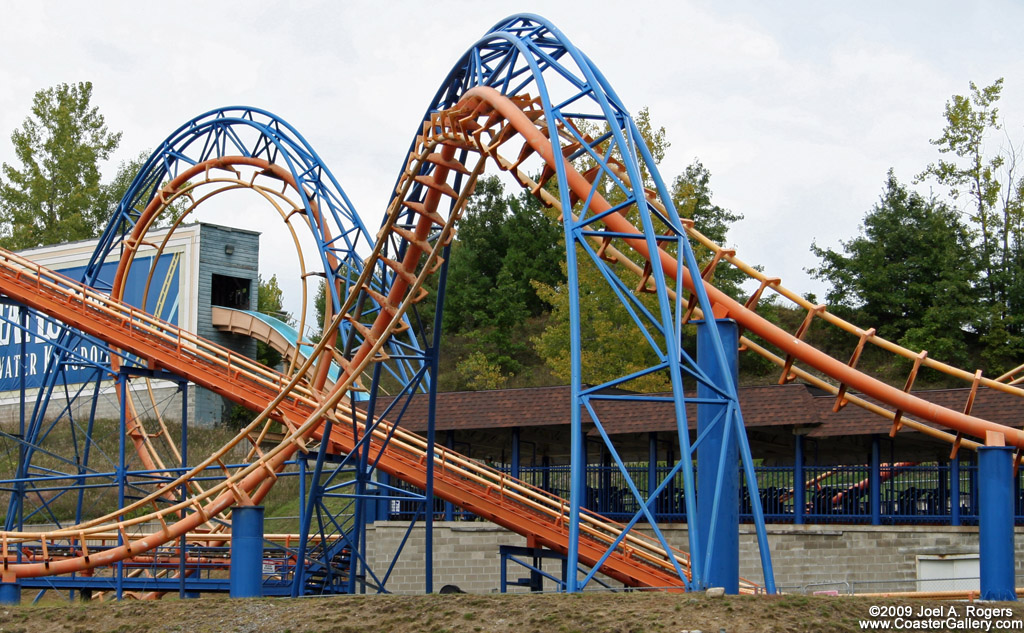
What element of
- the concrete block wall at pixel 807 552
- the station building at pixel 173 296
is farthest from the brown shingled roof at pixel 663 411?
the station building at pixel 173 296

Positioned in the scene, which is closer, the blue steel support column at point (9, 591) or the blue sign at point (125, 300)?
the blue steel support column at point (9, 591)

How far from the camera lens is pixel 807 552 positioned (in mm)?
24203

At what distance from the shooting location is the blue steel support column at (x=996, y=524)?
55.3ft

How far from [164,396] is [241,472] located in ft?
79.9

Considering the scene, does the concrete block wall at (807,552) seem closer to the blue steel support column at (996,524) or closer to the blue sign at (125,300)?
the blue steel support column at (996,524)

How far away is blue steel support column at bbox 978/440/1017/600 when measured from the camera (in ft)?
55.3

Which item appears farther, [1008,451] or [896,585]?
[896,585]

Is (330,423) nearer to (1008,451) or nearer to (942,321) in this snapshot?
(1008,451)

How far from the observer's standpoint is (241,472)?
2262cm

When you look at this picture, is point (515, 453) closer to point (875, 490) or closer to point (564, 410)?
point (564, 410)

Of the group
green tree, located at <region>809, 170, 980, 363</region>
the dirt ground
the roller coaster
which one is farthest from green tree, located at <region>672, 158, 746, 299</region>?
the dirt ground

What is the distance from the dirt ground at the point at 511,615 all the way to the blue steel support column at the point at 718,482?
7.73 feet

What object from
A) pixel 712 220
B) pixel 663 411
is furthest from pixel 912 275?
pixel 663 411


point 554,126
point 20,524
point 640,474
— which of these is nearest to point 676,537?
point 640,474
